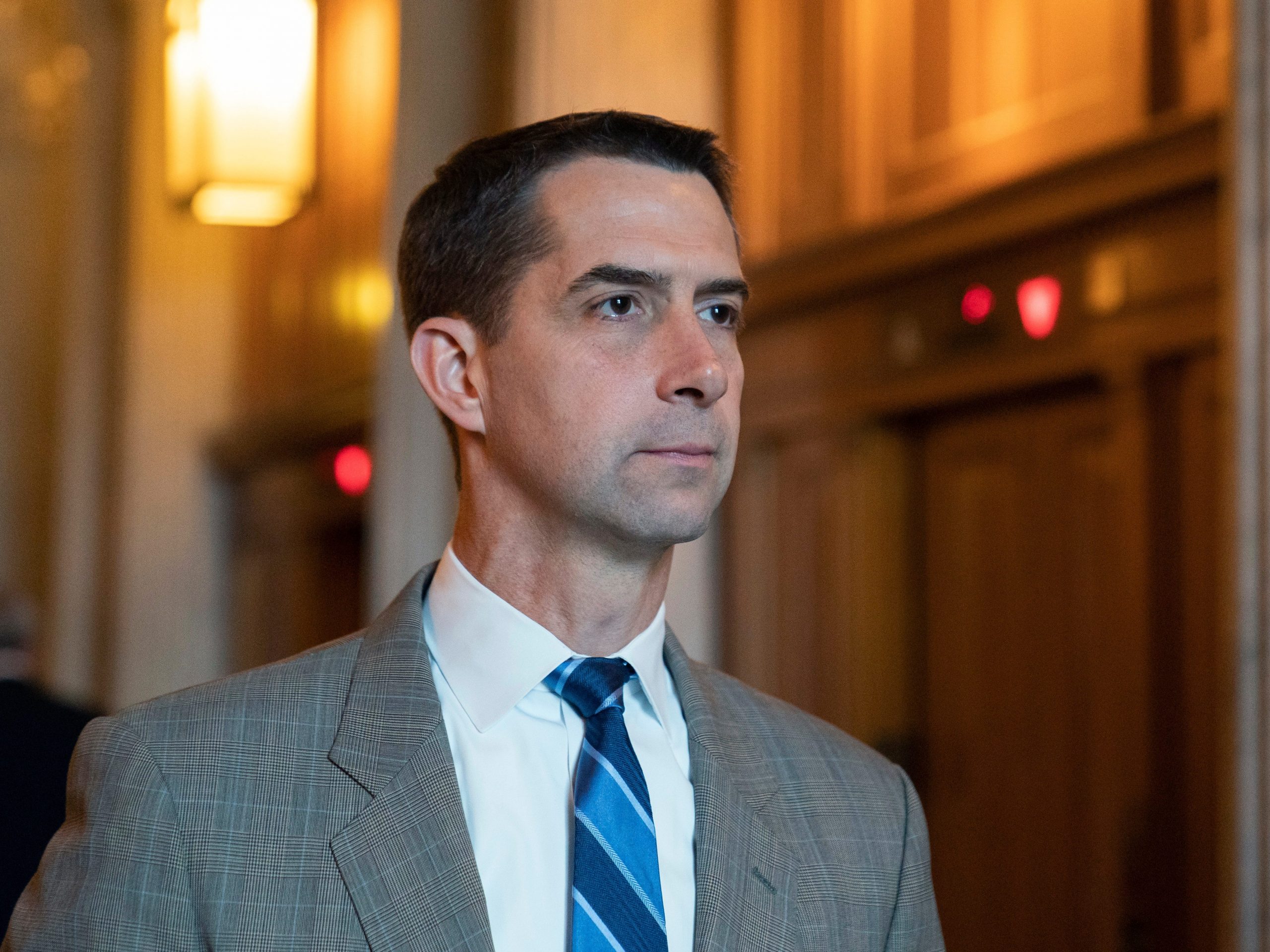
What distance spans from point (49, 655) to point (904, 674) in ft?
19.0

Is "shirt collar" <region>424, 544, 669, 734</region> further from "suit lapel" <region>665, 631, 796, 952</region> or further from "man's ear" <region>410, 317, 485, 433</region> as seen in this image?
"man's ear" <region>410, 317, 485, 433</region>

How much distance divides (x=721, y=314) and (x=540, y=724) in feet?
1.94

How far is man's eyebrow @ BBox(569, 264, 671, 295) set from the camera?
1924 mm

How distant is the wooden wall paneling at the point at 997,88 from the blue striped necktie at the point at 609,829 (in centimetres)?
267

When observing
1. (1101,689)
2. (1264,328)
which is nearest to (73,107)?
(1101,689)

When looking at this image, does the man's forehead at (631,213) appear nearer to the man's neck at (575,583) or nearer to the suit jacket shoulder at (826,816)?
the man's neck at (575,583)

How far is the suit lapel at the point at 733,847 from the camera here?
1.80 m

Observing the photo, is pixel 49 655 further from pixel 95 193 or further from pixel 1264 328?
pixel 1264 328

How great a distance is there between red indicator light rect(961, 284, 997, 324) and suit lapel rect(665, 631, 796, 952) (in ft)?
8.98

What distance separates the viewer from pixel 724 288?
6.60ft

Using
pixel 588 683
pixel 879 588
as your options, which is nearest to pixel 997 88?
pixel 879 588

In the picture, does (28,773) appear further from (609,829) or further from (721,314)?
(721,314)

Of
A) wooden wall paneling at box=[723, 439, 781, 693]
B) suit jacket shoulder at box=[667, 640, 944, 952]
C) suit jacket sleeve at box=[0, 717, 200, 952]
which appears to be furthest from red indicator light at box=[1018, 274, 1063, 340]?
suit jacket sleeve at box=[0, 717, 200, 952]

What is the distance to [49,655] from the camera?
352 inches
